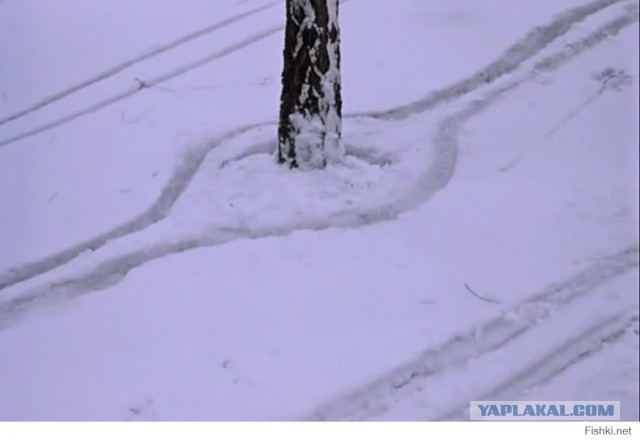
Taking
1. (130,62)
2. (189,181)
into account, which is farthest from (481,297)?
(130,62)

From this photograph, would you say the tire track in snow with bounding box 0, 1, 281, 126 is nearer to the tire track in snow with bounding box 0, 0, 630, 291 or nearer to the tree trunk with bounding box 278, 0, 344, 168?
the tire track in snow with bounding box 0, 0, 630, 291

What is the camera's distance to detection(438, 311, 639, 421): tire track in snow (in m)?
1.80

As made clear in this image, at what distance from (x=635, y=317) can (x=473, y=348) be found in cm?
34

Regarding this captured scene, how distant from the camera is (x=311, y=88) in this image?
2328 mm

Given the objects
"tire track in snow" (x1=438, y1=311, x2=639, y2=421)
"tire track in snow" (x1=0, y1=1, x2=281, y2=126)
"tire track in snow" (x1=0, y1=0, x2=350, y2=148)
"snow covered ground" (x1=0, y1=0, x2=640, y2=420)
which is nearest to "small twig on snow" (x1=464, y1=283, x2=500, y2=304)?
"snow covered ground" (x1=0, y1=0, x2=640, y2=420)

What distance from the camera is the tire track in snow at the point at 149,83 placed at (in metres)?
2.77

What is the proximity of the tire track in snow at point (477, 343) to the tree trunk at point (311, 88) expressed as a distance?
27.0 inches

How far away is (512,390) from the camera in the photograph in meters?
1.81

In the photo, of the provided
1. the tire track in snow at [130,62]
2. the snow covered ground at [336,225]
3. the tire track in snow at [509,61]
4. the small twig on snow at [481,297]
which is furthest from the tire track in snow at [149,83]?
the small twig on snow at [481,297]

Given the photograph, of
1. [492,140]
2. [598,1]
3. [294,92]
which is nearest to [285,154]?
[294,92]
